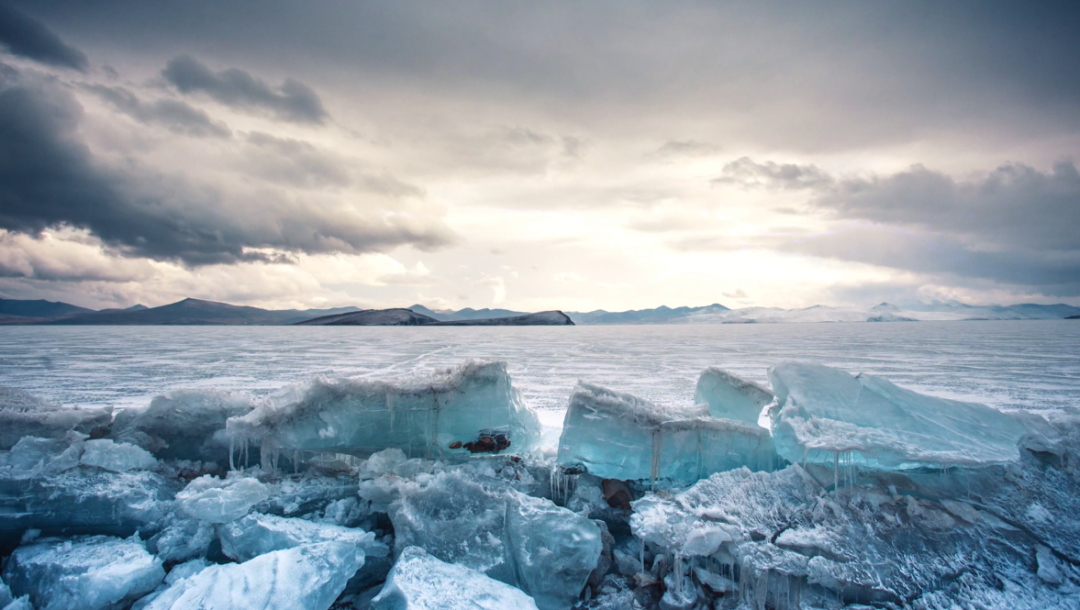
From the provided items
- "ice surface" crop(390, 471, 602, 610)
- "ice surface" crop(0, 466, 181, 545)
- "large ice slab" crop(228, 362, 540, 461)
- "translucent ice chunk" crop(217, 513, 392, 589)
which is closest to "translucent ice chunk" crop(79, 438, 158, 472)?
"ice surface" crop(0, 466, 181, 545)

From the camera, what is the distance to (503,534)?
11.9ft

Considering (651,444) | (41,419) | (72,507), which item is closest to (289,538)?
(72,507)

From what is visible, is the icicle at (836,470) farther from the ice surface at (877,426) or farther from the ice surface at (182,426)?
the ice surface at (182,426)

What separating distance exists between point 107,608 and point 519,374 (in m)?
9.37

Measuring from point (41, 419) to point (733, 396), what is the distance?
22.0 ft

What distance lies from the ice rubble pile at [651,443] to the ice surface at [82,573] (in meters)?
3.11

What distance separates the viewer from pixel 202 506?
3.63 metres

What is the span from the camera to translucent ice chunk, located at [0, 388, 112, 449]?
426 cm

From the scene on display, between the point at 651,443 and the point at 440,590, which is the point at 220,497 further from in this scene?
the point at 651,443

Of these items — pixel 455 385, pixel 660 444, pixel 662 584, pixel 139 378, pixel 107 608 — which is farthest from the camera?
pixel 139 378

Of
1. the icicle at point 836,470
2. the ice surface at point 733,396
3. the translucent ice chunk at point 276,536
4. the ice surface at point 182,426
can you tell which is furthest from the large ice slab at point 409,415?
the icicle at point 836,470

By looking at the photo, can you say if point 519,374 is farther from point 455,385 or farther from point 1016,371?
point 1016,371

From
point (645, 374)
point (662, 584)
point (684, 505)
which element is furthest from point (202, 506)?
point (645, 374)

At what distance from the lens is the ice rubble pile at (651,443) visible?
4375 mm
